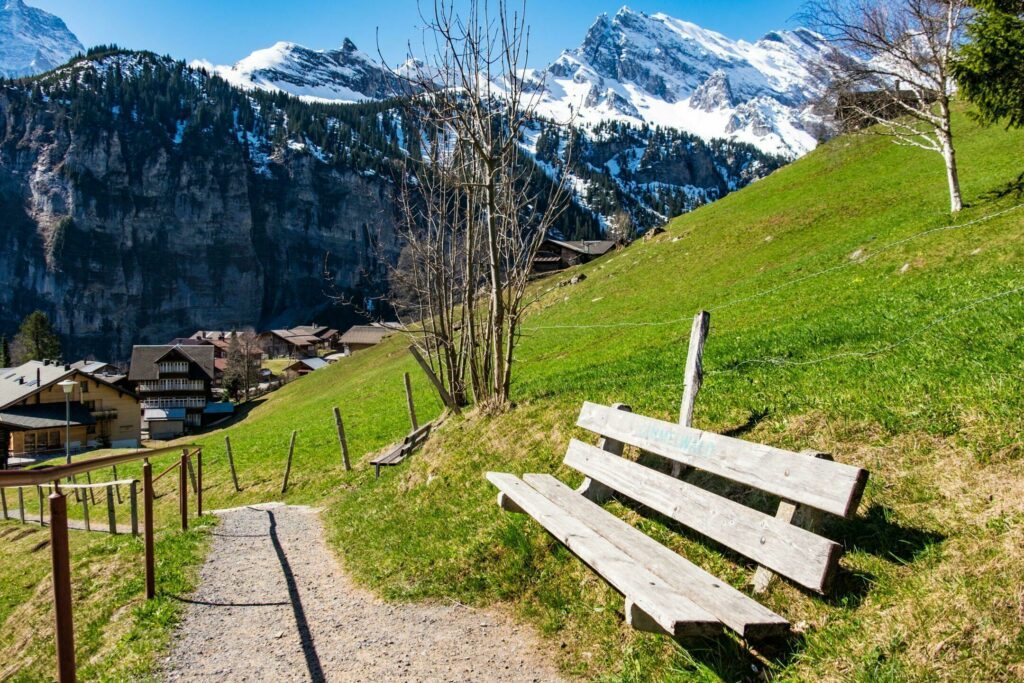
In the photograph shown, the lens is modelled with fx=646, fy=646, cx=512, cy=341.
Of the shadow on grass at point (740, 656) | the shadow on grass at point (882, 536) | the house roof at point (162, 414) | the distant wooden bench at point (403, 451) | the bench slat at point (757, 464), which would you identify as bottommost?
the house roof at point (162, 414)

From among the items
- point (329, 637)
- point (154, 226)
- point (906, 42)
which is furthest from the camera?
point (154, 226)

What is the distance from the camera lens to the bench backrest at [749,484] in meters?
3.83

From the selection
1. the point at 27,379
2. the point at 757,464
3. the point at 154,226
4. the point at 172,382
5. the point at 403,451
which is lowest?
the point at 172,382

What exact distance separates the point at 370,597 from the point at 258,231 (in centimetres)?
19836

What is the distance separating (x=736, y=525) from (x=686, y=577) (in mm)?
550

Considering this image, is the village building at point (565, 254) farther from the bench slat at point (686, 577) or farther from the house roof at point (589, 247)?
the bench slat at point (686, 577)

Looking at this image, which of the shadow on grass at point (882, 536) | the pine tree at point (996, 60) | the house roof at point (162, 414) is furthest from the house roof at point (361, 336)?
the shadow on grass at point (882, 536)

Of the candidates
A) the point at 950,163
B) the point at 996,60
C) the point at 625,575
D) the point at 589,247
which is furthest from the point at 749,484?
the point at 589,247

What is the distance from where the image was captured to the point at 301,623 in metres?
6.50

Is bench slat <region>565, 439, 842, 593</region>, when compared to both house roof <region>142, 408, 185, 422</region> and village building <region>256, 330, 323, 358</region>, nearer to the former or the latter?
house roof <region>142, 408, 185, 422</region>

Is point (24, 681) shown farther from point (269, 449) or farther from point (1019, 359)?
point (269, 449)

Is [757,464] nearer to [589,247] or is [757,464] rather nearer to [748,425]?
[748,425]

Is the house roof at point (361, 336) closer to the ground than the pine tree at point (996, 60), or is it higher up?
closer to the ground

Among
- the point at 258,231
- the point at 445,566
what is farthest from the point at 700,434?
the point at 258,231
